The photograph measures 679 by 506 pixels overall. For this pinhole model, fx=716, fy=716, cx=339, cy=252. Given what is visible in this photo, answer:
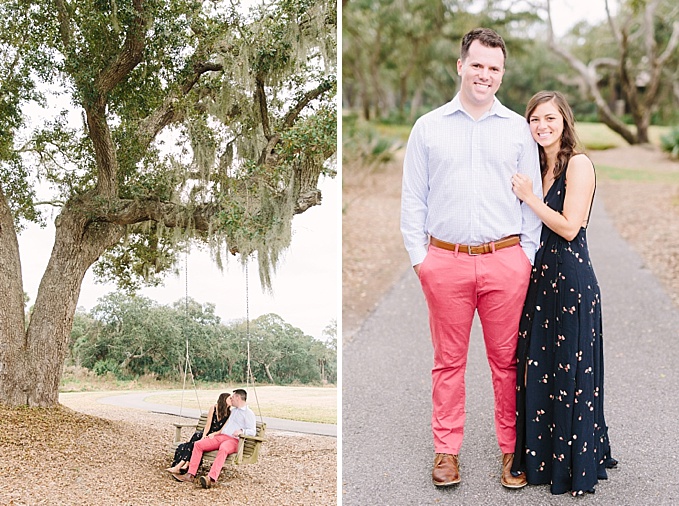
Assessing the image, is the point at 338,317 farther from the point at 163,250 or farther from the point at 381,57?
the point at 381,57

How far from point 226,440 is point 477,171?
167 centimetres

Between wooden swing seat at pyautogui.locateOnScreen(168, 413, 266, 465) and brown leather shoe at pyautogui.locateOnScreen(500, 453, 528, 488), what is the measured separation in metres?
1.12

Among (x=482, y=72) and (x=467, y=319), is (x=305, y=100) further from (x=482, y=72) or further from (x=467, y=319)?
(x=467, y=319)

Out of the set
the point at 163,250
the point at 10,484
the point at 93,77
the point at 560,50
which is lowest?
the point at 10,484

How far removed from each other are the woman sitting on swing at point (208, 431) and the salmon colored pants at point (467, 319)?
98 cm

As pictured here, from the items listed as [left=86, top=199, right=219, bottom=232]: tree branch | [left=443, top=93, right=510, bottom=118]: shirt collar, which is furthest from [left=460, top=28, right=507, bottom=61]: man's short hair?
[left=86, top=199, right=219, bottom=232]: tree branch

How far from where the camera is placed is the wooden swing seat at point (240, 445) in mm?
3287

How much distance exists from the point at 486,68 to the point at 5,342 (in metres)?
2.56

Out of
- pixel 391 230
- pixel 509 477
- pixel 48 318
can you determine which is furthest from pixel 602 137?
pixel 48 318

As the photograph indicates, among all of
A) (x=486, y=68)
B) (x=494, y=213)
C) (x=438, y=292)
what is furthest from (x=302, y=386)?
(x=486, y=68)

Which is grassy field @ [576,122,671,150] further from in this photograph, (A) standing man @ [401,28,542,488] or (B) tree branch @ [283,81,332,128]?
(A) standing man @ [401,28,542,488]

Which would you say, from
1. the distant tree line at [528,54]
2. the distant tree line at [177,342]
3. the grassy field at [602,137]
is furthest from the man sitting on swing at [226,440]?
the grassy field at [602,137]

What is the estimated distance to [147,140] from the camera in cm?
343

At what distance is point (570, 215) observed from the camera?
9.97 feet
